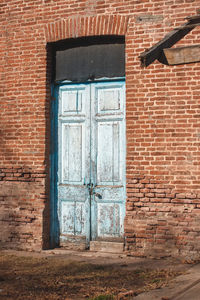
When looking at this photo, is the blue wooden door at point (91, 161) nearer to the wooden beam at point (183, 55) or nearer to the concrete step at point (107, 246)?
the concrete step at point (107, 246)

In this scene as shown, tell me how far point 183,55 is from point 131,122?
2732mm

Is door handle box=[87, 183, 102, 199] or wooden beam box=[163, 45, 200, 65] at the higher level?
wooden beam box=[163, 45, 200, 65]

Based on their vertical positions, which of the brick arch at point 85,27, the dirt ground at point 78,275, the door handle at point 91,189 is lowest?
the dirt ground at point 78,275

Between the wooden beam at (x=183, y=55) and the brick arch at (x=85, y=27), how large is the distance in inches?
113

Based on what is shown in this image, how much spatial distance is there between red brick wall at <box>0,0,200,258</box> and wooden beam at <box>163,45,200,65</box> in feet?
7.64

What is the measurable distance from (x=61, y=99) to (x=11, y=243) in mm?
2804

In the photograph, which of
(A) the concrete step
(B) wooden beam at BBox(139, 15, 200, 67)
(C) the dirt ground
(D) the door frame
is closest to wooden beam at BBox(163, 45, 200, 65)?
(B) wooden beam at BBox(139, 15, 200, 67)

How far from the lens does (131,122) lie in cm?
709

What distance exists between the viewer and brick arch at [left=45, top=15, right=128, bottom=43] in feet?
23.7

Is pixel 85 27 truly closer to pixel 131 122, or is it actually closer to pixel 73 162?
pixel 131 122

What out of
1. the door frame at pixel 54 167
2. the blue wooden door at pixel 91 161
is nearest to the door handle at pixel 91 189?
the blue wooden door at pixel 91 161

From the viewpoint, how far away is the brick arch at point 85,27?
23.7ft

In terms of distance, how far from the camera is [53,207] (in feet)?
25.7

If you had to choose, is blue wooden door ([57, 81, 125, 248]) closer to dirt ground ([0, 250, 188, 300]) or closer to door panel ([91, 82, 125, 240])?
door panel ([91, 82, 125, 240])
